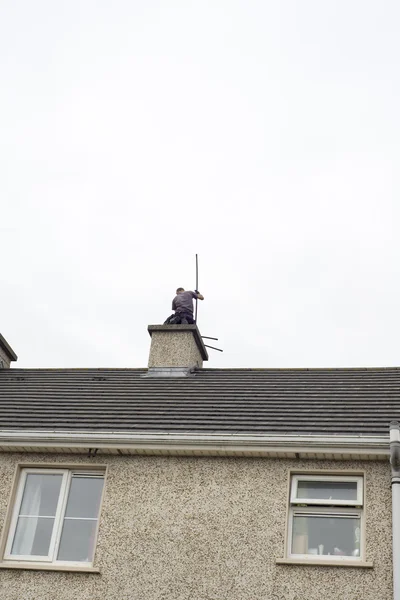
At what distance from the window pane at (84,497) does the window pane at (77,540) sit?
0.45 ft

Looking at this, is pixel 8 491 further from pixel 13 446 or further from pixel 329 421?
pixel 329 421

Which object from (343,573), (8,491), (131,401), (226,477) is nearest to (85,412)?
(131,401)

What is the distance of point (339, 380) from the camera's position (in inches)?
682

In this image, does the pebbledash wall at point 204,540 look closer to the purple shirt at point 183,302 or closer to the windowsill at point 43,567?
the windowsill at point 43,567

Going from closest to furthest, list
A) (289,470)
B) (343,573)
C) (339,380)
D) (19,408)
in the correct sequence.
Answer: (343,573) < (289,470) < (19,408) < (339,380)

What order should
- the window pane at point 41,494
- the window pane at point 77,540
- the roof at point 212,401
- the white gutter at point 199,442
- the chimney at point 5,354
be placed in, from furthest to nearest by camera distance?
the chimney at point 5,354
the roof at point 212,401
the window pane at point 41,494
the window pane at point 77,540
the white gutter at point 199,442

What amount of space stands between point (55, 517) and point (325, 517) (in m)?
4.05

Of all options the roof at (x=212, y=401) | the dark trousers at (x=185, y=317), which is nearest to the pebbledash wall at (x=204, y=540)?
the roof at (x=212, y=401)

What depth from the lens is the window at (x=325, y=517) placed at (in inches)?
504

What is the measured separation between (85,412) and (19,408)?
1.33 metres

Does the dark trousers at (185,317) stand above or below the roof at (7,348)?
above

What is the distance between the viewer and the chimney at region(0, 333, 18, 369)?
20.8 metres

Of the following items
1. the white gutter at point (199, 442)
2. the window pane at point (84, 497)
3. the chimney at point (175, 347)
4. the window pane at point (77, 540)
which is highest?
the chimney at point (175, 347)

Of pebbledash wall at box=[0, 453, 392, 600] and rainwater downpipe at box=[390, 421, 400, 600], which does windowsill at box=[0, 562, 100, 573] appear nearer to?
pebbledash wall at box=[0, 453, 392, 600]
